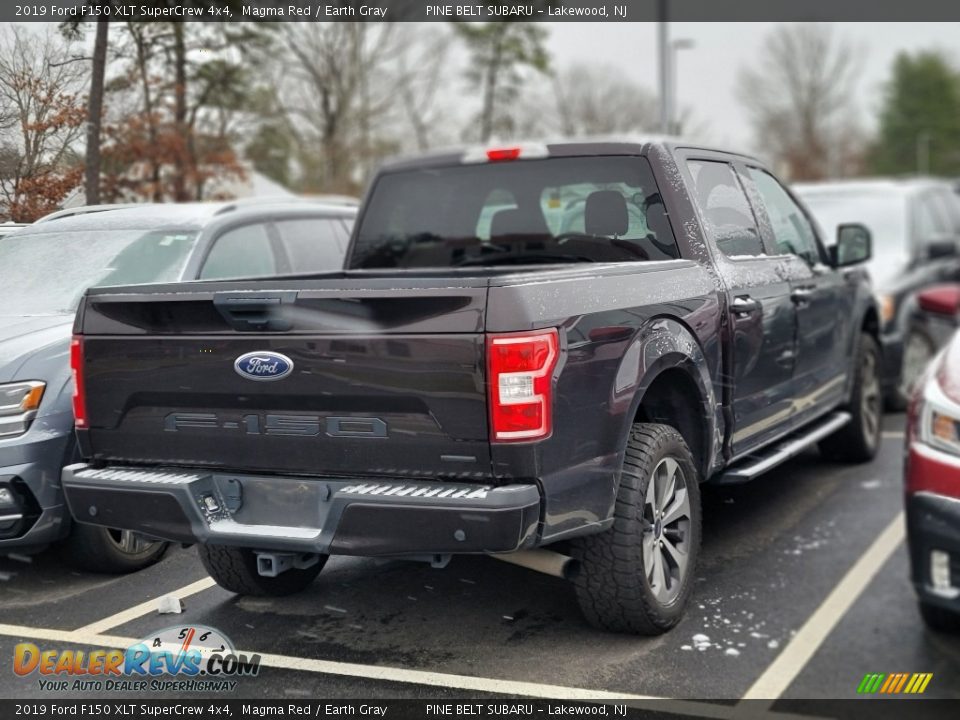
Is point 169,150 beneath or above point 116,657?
above

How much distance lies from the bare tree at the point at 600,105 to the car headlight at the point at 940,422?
28972mm

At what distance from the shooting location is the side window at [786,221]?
5.80 metres

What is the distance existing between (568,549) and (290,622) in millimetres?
1248

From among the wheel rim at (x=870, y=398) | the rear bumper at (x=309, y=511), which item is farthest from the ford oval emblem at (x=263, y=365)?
the wheel rim at (x=870, y=398)

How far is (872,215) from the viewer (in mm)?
9898

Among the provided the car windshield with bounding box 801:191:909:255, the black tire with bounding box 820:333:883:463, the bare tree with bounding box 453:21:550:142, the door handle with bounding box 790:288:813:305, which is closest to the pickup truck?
the door handle with bounding box 790:288:813:305

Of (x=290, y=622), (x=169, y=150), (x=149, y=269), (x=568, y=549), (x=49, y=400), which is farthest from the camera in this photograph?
(x=169, y=150)

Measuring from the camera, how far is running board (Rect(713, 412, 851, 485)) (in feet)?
16.0

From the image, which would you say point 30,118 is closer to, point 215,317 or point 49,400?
point 49,400

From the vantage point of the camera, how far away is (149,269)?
18.6 ft

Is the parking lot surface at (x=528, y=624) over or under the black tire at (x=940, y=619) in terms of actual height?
under

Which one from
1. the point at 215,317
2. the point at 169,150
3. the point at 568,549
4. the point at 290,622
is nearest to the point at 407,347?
the point at 215,317

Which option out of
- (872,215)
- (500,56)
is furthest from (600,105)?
(872,215)

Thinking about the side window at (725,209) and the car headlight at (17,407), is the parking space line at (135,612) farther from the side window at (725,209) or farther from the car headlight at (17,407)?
the side window at (725,209)
